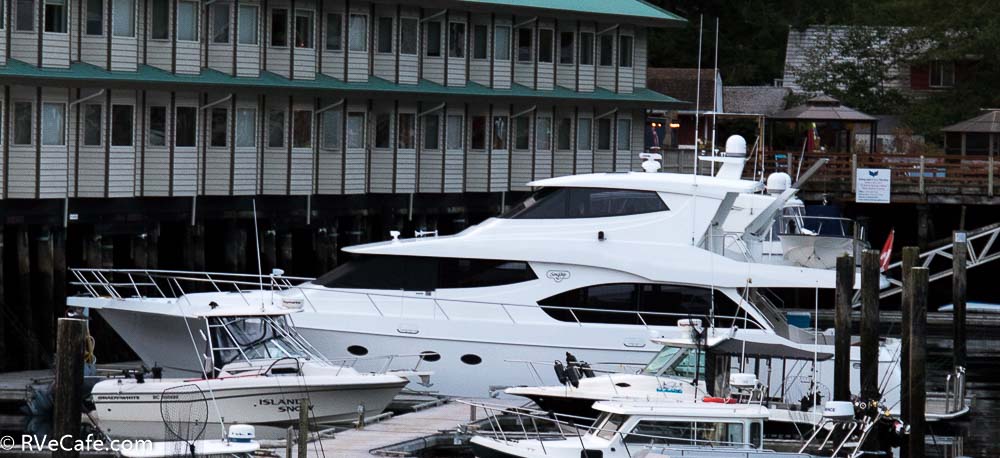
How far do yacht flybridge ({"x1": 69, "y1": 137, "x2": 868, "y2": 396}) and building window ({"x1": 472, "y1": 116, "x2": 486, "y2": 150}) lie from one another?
51.5 ft

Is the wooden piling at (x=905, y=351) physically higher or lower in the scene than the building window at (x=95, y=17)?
lower

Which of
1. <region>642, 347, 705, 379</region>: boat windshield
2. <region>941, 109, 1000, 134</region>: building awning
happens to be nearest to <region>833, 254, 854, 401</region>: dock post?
<region>642, 347, 705, 379</region>: boat windshield

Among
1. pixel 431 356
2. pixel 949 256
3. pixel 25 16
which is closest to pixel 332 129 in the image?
pixel 25 16

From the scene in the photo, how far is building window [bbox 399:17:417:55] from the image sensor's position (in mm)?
44906

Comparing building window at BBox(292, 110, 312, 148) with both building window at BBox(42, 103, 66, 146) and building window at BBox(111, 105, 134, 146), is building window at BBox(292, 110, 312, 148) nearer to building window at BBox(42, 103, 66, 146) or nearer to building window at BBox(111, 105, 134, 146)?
building window at BBox(111, 105, 134, 146)

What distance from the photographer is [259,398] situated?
2628 cm

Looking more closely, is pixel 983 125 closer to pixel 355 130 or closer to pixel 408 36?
pixel 408 36

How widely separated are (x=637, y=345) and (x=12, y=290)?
11.0m

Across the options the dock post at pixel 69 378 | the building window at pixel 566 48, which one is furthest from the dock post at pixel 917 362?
the building window at pixel 566 48

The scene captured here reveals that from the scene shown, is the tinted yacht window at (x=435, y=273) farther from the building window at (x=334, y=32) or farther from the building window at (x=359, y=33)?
the building window at (x=359, y=33)

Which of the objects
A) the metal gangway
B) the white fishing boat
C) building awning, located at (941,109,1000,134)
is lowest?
the white fishing boat

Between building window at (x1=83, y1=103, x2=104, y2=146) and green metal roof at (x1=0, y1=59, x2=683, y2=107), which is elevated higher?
green metal roof at (x1=0, y1=59, x2=683, y2=107)

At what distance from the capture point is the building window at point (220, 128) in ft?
128

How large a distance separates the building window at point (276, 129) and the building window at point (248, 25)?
1499mm
